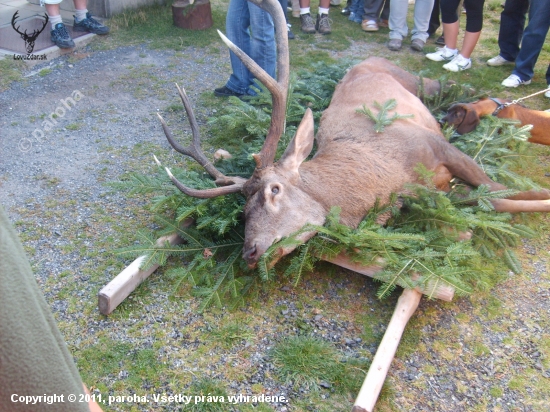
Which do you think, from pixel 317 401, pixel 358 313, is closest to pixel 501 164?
pixel 358 313

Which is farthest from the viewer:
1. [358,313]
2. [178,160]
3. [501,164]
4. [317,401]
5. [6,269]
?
[178,160]

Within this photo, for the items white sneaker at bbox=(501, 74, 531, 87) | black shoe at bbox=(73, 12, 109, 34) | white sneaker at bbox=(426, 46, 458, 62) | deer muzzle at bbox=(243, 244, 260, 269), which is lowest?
white sneaker at bbox=(501, 74, 531, 87)

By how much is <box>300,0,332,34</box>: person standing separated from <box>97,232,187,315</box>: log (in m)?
6.34

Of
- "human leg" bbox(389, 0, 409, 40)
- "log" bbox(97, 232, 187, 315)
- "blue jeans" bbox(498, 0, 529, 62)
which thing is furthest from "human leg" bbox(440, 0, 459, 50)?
"log" bbox(97, 232, 187, 315)

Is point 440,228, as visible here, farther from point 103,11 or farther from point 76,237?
point 103,11

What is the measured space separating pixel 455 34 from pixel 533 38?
123 centimetres

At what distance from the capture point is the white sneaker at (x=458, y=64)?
741 centimetres

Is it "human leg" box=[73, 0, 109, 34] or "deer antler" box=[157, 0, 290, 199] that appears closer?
"deer antler" box=[157, 0, 290, 199]

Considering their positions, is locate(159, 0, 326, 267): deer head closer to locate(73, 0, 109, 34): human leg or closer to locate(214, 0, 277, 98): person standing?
locate(214, 0, 277, 98): person standing

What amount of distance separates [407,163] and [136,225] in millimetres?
2283

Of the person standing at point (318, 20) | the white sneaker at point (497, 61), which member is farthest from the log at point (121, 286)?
the person standing at point (318, 20)

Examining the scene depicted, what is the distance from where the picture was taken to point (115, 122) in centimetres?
599

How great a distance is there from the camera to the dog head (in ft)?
16.2

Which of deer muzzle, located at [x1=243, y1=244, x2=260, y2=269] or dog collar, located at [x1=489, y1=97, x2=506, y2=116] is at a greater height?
dog collar, located at [x1=489, y1=97, x2=506, y2=116]
